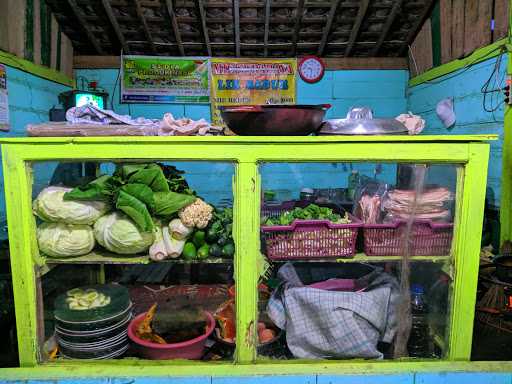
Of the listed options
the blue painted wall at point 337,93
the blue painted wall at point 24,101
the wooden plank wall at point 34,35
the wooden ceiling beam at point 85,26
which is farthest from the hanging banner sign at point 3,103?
the blue painted wall at point 337,93

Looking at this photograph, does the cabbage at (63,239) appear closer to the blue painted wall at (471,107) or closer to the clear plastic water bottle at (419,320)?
the clear plastic water bottle at (419,320)

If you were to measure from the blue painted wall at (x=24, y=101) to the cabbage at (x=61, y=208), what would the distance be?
6.89 ft

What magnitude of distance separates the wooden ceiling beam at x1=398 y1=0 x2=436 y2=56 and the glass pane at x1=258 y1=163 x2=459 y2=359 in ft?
12.3

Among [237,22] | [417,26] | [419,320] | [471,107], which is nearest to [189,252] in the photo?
[419,320]

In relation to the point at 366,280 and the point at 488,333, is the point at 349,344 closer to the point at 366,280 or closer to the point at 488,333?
the point at 366,280

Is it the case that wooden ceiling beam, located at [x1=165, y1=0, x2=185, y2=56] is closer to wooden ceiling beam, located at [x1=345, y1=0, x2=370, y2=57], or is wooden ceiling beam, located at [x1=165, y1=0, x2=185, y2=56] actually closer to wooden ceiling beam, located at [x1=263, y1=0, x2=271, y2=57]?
wooden ceiling beam, located at [x1=263, y1=0, x2=271, y2=57]

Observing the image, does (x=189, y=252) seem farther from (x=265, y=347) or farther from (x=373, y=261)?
(x=373, y=261)

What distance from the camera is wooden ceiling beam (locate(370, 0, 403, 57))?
16.5 ft

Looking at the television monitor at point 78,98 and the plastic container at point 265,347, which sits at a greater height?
the television monitor at point 78,98

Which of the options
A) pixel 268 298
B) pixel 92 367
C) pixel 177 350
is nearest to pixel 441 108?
pixel 268 298

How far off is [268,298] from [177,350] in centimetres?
69

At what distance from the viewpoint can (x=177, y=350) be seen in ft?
7.21

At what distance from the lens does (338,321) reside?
2229 millimetres

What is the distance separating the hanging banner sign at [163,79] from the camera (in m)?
5.79
